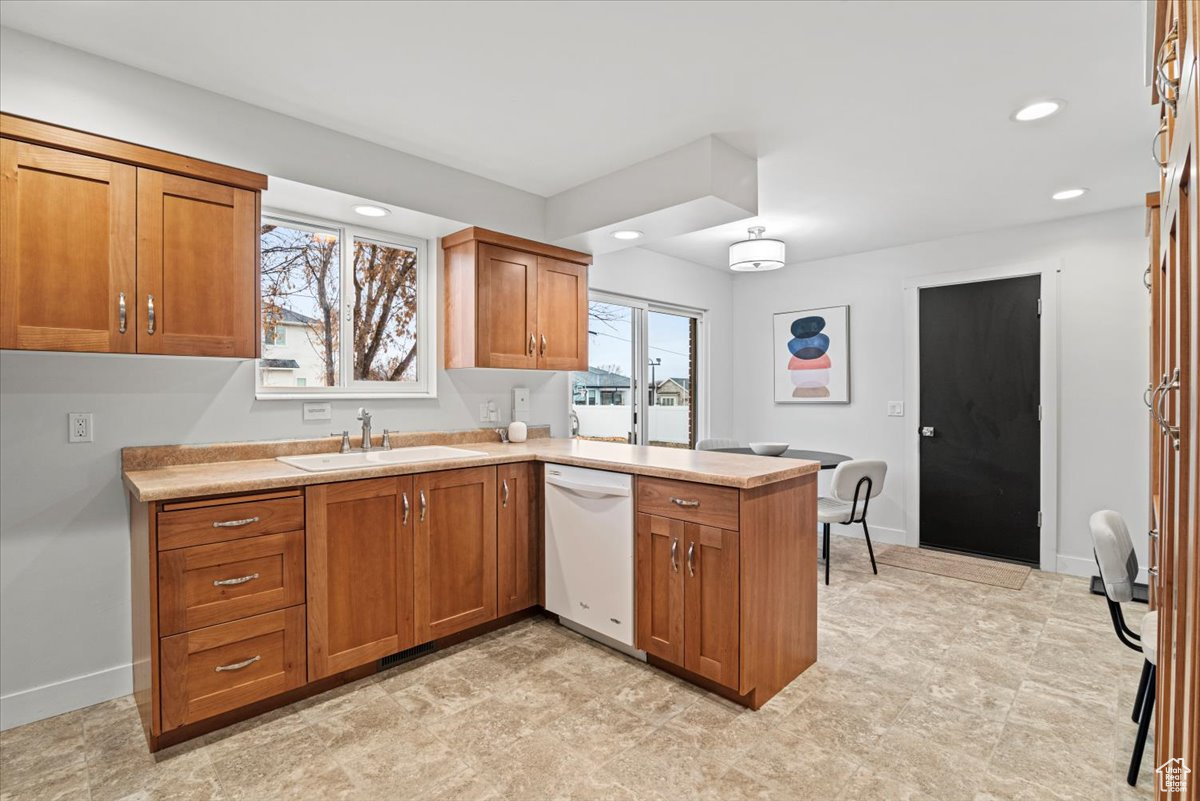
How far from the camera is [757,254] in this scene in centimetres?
405

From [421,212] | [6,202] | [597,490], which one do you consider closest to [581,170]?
[421,212]

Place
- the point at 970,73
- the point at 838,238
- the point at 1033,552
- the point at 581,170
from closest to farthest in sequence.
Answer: the point at 970,73 → the point at 581,170 → the point at 1033,552 → the point at 838,238

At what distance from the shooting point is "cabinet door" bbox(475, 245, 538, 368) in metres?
3.20

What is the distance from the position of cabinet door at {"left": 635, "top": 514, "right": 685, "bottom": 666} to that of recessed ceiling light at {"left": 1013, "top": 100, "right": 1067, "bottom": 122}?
2310 millimetres

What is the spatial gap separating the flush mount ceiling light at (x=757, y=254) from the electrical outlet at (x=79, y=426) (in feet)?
12.1

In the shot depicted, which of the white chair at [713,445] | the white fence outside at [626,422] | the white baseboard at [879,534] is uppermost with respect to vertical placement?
the white fence outside at [626,422]

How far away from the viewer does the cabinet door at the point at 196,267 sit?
2.12 m

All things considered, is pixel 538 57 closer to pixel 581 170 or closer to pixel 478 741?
pixel 581 170

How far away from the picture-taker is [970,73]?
220cm

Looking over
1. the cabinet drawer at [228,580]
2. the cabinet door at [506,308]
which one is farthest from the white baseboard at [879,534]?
the cabinet drawer at [228,580]

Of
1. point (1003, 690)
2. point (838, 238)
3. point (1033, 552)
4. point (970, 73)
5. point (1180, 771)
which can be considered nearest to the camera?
point (1180, 771)

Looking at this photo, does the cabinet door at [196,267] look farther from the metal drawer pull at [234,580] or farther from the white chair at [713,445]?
the white chair at [713,445]

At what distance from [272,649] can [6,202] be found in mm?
1748

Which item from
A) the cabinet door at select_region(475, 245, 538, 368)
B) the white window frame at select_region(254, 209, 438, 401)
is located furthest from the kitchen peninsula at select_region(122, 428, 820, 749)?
the cabinet door at select_region(475, 245, 538, 368)
